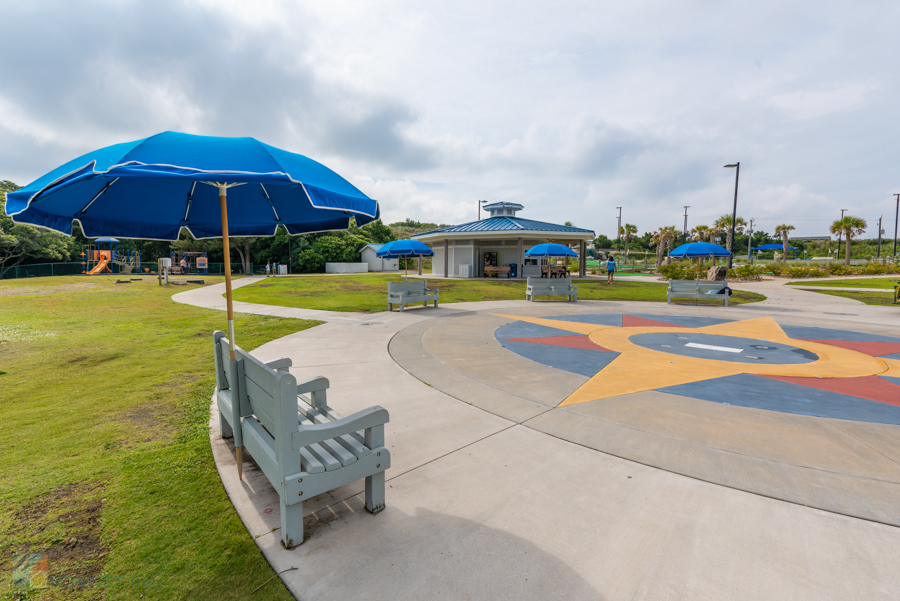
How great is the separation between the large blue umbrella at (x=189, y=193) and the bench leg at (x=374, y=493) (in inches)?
68.9

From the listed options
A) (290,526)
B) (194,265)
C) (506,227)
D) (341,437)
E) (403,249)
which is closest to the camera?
(290,526)

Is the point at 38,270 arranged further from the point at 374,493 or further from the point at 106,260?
the point at 374,493

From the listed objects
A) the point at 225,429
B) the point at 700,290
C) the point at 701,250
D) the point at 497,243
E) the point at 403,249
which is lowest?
the point at 225,429

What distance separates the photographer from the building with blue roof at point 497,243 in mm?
33438

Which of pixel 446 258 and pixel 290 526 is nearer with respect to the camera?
pixel 290 526

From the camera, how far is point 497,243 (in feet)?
118

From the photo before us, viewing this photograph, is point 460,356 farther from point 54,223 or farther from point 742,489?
point 54,223

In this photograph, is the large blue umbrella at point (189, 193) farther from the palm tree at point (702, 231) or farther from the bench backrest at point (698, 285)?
the palm tree at point (702, 231)

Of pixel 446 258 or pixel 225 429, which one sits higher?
pixel 446 258

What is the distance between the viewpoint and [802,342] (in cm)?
901

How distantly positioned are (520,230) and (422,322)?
22.4 m

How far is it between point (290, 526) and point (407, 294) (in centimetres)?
1167

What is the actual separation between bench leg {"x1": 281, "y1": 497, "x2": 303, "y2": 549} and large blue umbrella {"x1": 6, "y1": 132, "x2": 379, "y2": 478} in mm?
1595

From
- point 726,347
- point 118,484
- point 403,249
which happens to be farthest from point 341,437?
point 403,249
